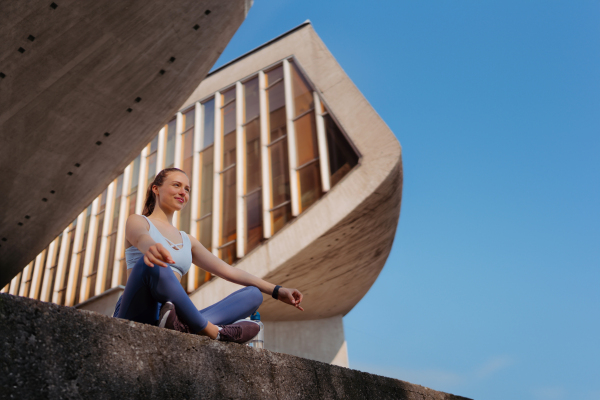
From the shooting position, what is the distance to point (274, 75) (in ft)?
57.4

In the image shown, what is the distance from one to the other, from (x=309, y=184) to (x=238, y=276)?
11.8 metres

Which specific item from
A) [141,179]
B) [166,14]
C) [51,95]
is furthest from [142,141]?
[141,179]

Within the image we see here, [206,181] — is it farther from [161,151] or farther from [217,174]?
[161,151]

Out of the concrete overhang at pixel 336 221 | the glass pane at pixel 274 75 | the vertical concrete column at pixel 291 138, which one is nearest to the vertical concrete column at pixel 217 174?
the concrete overhang at pixel 336 221

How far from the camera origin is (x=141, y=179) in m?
19.8

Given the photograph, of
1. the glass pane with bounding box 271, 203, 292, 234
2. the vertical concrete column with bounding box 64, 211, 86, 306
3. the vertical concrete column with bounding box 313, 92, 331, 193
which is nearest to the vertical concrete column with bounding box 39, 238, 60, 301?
the vertical concrete column with bounding box 64, 211, 86, 306

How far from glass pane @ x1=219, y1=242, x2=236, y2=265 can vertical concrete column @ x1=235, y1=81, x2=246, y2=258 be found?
11.5 inches

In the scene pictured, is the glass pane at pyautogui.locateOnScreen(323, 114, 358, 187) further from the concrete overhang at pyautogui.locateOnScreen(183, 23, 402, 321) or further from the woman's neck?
the woman's neck

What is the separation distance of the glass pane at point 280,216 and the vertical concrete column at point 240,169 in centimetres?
109

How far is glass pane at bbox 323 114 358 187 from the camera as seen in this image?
14.2 meters

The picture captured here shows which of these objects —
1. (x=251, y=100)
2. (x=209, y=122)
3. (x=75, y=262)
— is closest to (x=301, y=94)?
(x=251, y=100)

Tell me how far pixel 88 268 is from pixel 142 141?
41.9 ft

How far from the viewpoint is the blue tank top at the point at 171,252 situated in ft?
8.52

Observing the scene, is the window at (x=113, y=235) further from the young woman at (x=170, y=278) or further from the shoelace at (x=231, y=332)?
the shoelace at (x=231, y=332)
